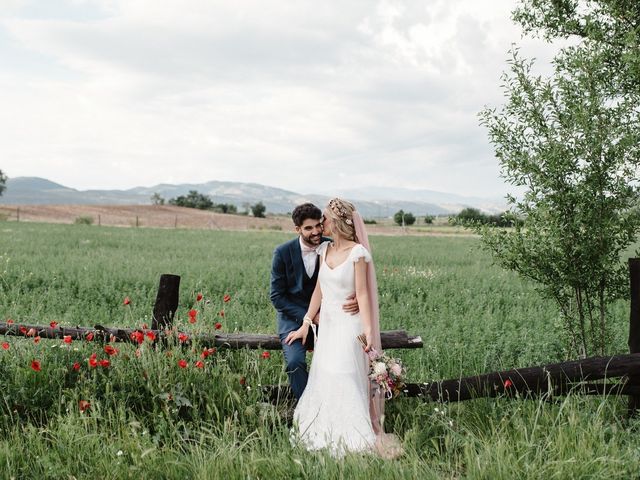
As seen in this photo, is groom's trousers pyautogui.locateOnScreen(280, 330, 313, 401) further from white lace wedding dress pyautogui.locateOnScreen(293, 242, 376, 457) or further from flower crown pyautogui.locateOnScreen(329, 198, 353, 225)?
flower crown pyautogui.locateOnScreen(329, 198, 353, 225)

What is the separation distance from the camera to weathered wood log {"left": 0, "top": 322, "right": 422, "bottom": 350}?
612 centimetres

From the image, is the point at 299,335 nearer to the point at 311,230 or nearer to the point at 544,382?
the point at 311,230

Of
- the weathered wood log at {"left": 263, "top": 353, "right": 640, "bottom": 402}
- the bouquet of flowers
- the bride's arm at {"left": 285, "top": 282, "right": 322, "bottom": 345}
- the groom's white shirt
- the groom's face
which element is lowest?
the weathered wood log at {"left": 263, "top": 353, "right": 640, "bottom": 402}

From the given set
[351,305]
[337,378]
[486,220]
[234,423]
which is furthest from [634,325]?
[234,423]

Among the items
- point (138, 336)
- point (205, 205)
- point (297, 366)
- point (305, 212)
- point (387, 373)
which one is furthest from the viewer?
point (205, 205)

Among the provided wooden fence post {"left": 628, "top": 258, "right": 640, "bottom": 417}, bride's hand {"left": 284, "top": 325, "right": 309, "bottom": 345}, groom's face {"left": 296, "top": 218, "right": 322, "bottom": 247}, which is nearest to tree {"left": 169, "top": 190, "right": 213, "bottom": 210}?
bride's hand {"left": 284, "top": 325, "right": 309, "bottom": 345}

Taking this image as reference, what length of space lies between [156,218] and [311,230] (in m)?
78.2

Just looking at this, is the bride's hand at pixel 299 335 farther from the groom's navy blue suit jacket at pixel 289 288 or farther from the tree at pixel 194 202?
the tree at pixel 194 202

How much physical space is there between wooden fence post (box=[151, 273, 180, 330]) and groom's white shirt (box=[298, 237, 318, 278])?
1455 millimetres

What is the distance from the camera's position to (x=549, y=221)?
687 cm

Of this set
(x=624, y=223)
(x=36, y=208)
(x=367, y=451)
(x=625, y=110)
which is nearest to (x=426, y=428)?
(x=367, y=451)

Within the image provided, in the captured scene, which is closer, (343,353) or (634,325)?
(343,353)

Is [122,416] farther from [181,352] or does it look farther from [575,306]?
[575,306]

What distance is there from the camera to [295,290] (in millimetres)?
6137
